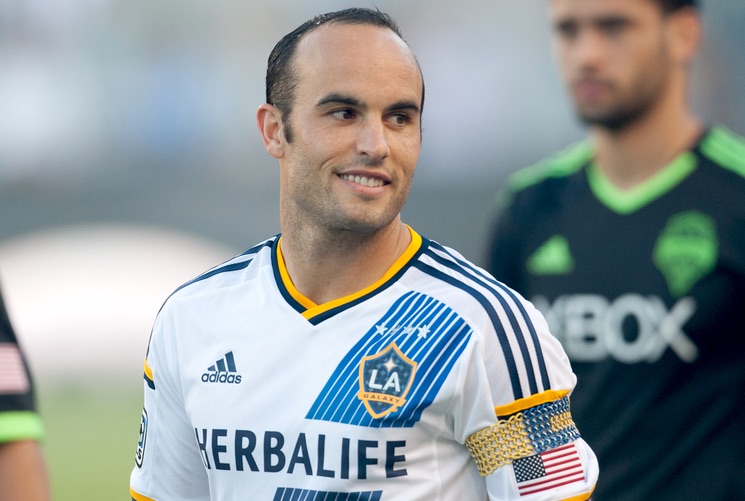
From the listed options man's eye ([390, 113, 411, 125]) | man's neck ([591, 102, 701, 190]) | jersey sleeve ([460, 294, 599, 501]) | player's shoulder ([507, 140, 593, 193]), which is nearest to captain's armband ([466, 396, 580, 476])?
jersey sleeve ([460, 294, 599, 501])

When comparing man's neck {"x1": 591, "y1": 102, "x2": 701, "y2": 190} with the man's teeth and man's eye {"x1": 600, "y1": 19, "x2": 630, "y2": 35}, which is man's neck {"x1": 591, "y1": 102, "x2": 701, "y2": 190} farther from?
the man's teeth

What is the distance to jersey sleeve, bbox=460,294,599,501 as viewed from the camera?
2.56 meters

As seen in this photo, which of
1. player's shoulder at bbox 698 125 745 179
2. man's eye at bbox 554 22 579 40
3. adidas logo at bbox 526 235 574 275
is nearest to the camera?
player's shoulder at bbox 698 125 745 179

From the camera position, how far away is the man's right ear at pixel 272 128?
9.90 feet

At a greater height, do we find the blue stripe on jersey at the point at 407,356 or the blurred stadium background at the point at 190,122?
the blurred stadium background at the point at 190,122

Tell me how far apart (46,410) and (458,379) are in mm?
9969

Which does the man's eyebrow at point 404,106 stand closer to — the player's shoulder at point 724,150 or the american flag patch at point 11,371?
the american flag patch at point 11,371

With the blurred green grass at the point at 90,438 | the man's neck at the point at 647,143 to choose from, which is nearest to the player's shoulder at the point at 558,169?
the man's neck at the point at 647,143

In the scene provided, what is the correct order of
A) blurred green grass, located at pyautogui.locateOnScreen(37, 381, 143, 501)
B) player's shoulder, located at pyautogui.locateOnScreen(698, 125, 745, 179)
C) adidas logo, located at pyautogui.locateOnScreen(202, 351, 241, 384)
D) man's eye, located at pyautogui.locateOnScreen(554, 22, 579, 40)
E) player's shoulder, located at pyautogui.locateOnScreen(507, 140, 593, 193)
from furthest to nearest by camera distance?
blurred green grass, located at pyautogui.locateOnScreen(37, 381, 143, 501) → player's shoulder, located at pyautogui.locateOnScreen(507, 140, 593, 193) → man's eye, located at pyautogui.locateOnScreen(554, 22, 579, 40) → player's shoulder, located at pyautogui.locateOnScreen(698, 125, 745, 179) → adidas logo, located at pyautogui.locateOnScreen(202, 351, 241, 384)

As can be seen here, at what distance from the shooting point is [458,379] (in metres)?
2.57

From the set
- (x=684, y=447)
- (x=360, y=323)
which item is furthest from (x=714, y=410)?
(x=360, y=323)

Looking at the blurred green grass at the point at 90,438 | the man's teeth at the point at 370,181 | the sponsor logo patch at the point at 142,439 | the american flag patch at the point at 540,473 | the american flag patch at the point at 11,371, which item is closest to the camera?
the american flag patch at the point at 540,473

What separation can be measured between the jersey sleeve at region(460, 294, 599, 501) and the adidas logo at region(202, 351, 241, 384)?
1.92ft

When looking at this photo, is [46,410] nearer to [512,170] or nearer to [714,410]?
[512,170]
